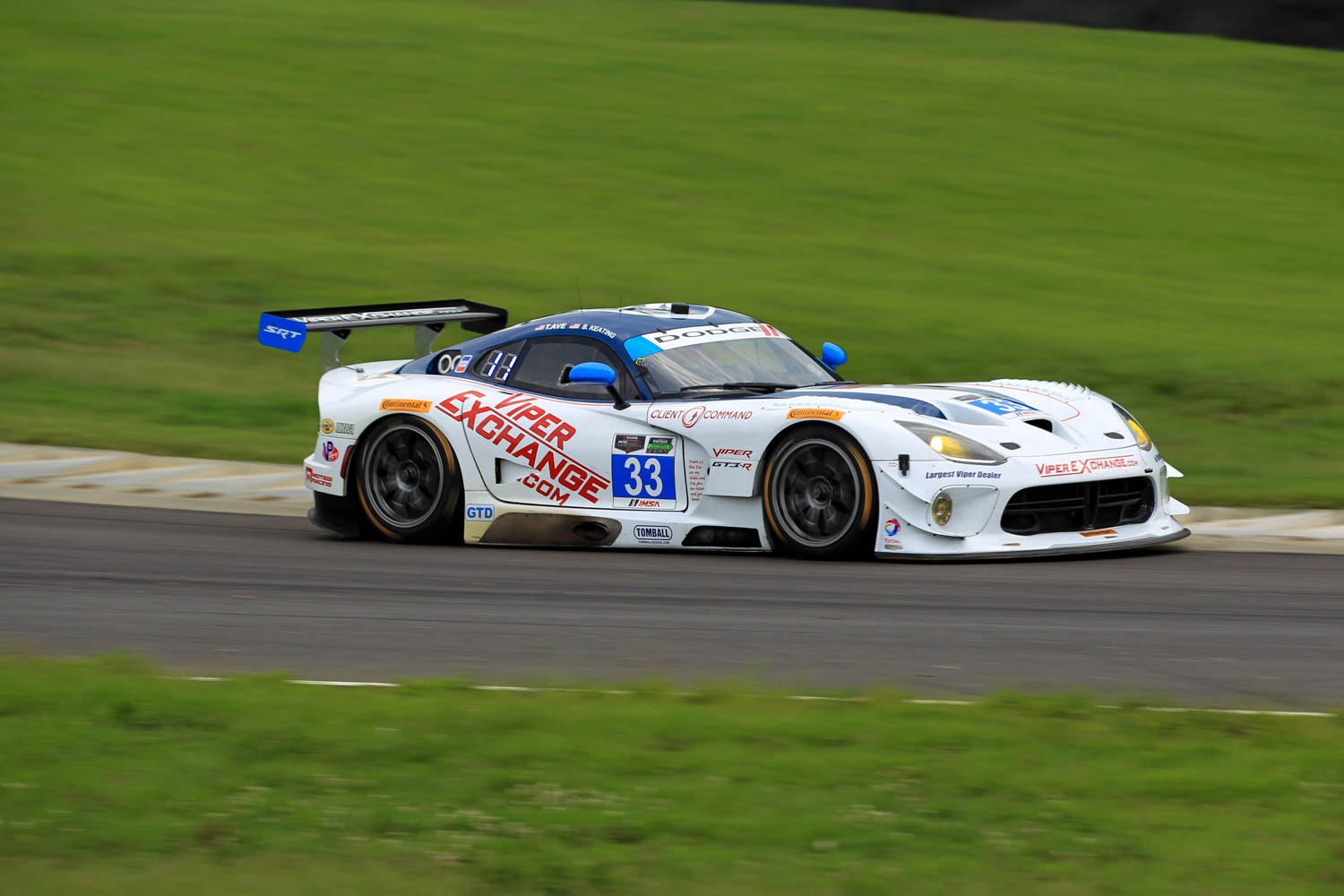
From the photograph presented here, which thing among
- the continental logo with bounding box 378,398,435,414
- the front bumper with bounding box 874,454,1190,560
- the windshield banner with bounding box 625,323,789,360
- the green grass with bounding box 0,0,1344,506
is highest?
the green grass with bounding box 0,0,1344,506

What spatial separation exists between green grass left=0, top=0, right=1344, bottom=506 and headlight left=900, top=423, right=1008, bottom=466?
3269 millimetres

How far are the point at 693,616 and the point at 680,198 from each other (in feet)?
51.3

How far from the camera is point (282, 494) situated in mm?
12102

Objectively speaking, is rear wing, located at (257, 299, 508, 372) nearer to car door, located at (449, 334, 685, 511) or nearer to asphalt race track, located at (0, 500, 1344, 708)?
car door, located at (449, 334, 685, 511)

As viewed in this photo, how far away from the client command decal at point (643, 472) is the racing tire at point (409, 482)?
1085 millimetres

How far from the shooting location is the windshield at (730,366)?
949 centimetres

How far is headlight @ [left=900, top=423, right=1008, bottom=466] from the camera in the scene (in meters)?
8.41

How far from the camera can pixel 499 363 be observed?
10.1 metres

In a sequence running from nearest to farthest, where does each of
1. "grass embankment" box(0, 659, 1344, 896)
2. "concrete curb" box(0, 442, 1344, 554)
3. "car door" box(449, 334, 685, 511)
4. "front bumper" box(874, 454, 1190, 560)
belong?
"grass embankment" box(0, 659, 1344, 896) → "front bumper" box(874, 454, 1190, 560) → "car door" box(449, 334, 685, 511) → "concrete curb" box(0, 442, 1344, 554)

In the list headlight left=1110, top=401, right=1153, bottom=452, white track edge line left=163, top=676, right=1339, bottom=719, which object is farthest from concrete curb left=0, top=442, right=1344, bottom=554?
white track edge line left=163, top=676, right=1339, bottom=719

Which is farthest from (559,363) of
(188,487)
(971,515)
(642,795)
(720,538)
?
(642,795)

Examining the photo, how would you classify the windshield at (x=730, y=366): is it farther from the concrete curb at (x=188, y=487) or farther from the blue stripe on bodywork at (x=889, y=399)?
the concrete curb at (x=188, y=487)

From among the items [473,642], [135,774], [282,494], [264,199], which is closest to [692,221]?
[264,199]

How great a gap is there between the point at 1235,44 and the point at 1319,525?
19.4 metres
